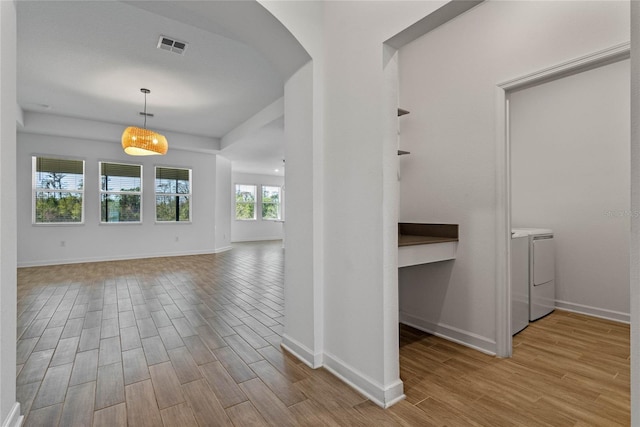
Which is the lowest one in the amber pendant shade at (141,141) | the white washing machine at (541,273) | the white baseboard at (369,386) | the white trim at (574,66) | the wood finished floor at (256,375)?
the wood finished floor at (256,375)

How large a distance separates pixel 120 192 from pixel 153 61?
13.9 ft

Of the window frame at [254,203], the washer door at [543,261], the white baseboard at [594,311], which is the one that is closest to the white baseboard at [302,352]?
the washer door at [543,261]

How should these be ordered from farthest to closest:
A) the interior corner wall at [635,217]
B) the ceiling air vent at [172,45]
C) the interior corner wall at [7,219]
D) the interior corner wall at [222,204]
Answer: the interior corner wall at [222,204], the ceiling air vent at [172,45], the interior corner wall at [7,219], the interior corner wall at [635,217]

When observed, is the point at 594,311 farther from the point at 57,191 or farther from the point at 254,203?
the point at 254,203

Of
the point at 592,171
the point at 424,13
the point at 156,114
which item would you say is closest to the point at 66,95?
the point at 156,114

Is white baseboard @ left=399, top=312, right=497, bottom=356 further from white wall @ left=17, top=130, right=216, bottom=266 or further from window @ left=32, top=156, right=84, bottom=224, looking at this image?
window @ left=32, top=156, right=84, bottom=224

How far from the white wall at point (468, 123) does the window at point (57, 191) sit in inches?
273

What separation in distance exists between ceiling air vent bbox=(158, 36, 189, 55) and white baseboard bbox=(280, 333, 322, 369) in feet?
10.8

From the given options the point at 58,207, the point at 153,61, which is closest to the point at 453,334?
the point at 153,61

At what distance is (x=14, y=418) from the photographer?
1.45 metres

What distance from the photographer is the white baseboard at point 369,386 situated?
1.67 m

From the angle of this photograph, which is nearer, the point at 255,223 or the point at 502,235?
the point at 502,235

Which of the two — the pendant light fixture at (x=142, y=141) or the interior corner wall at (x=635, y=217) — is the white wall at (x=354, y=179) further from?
the pendant light fixture at (x=142, y=141)

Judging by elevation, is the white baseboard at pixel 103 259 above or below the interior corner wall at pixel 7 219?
below
